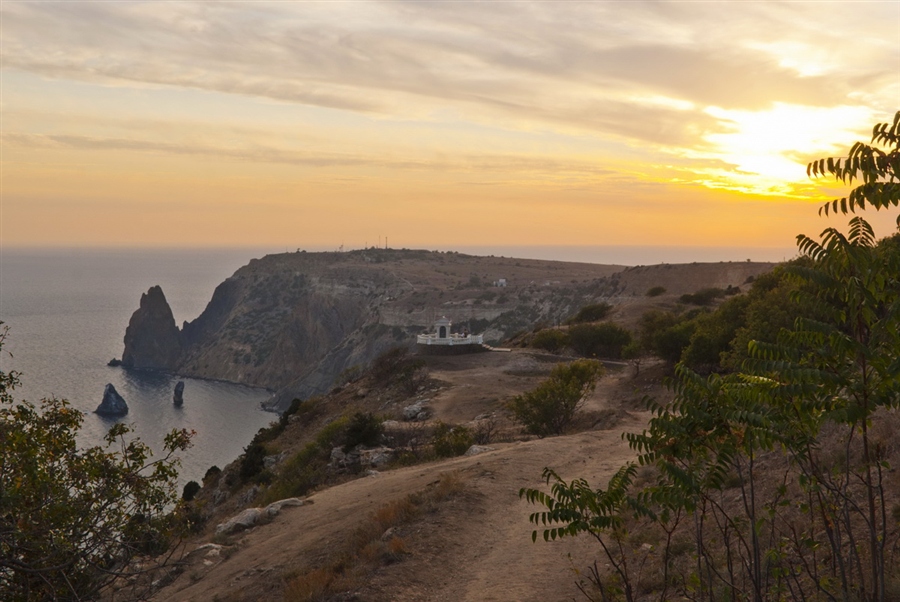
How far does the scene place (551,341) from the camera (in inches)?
1964

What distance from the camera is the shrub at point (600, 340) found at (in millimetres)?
46844

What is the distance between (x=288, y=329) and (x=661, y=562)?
419 feet

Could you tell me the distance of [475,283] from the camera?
423 feet

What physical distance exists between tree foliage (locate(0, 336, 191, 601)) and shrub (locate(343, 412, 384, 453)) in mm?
15980

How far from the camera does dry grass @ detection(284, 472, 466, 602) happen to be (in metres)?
12.0

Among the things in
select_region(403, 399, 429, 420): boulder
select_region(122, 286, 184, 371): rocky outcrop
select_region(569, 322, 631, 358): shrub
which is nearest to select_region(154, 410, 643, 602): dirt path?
select_region(403, 399, 429, 420): boulder

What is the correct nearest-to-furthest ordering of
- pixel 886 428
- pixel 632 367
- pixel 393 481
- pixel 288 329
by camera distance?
pixel 886 428 → pixel 393 481 → pixel 632 367 → pixel 288 329

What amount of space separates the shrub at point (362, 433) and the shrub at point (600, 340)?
21.8 m

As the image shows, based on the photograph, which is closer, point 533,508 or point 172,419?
point 533,508

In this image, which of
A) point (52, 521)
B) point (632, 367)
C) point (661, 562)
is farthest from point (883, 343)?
point (632, 367)

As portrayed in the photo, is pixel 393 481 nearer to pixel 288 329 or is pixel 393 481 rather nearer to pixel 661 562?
pixel 661 562

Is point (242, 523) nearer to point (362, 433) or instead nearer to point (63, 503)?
point (63, 503)

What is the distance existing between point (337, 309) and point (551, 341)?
87730mm

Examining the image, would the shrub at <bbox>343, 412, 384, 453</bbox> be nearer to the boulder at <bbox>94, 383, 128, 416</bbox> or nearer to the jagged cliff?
the jagged cliff
